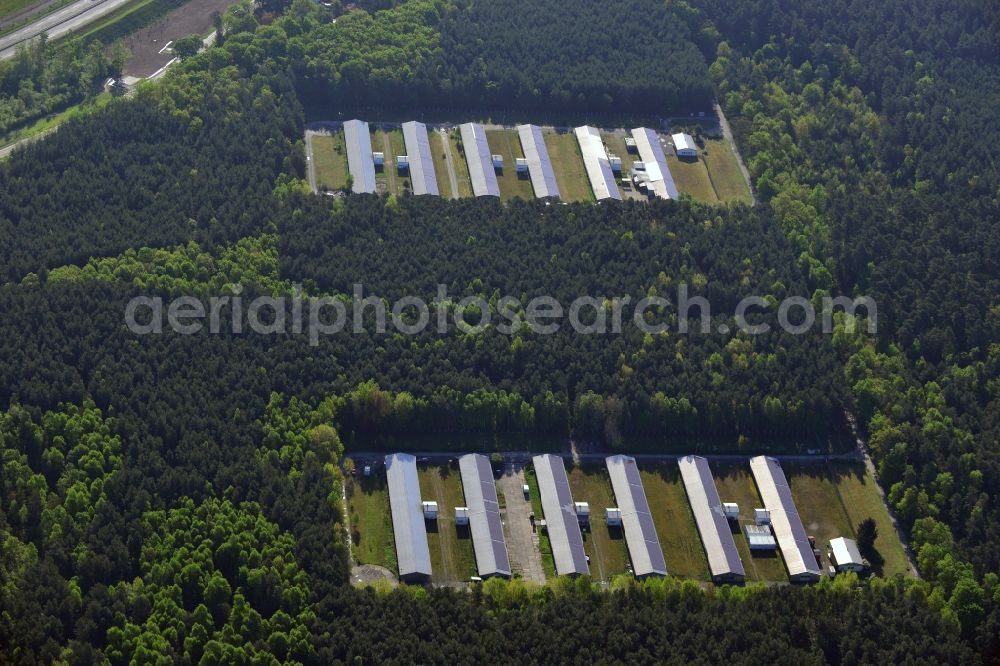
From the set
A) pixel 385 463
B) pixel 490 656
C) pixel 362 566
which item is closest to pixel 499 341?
pixel 385 463

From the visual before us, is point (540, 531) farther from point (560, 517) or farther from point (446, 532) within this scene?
point (446, 532)

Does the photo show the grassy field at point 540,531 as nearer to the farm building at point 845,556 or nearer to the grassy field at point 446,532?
the grassy field at point 446,532

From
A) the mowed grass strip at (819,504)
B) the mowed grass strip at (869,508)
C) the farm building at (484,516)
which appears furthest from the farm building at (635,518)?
the mowed grass strip at (869,508)

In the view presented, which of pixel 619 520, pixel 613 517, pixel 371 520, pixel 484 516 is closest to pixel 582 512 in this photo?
pixel 613 517

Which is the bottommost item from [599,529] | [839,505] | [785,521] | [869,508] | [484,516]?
[785,521]

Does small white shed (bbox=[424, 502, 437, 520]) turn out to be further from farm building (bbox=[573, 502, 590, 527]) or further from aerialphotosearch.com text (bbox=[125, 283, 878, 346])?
aerialphotosearch.com text (bbox=[125, 283, 878, 346])
